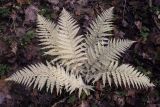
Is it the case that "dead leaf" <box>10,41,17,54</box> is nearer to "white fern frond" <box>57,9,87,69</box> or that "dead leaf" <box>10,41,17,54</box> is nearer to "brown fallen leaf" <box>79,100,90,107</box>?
"white fern frond" <box>57,9,87,69</box>

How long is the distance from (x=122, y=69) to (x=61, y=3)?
1.99m

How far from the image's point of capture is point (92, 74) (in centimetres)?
516

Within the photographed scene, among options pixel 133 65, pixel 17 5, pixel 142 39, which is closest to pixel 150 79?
pixel 133 65

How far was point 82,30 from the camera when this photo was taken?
18.9 feet

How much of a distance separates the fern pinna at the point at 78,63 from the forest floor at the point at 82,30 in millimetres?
171

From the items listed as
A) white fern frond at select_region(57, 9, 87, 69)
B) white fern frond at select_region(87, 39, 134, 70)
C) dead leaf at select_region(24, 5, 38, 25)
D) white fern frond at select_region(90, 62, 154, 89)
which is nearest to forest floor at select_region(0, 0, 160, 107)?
dead leaf at select_region(24, 5, 38, 25)

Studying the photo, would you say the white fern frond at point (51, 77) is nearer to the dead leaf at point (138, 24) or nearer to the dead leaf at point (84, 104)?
the dead leaf at point (84, 104)

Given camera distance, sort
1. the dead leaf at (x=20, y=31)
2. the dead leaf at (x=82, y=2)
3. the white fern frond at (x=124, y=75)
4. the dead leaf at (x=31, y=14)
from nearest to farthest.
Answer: the white fern frond at (x=124, y=75) → the dead leaf at (x=20, y=31) → the dead leaf at (x=31, y=14) → the dead leaf at (x=82, y=2)

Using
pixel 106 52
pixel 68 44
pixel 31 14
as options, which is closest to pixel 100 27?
pixel 106 52

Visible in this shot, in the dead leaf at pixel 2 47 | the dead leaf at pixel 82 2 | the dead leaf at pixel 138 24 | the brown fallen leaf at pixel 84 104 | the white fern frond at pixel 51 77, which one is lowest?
the brown fallen leaf at pixel 84 104

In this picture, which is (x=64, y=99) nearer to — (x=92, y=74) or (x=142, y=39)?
(x=92, y=74)

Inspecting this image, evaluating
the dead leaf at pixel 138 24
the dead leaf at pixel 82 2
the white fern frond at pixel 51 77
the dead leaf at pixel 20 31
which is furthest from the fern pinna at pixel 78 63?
the dead leaf at pixel 82 2

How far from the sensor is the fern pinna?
4.77 meters

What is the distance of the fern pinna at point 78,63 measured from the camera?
4.77 metres
